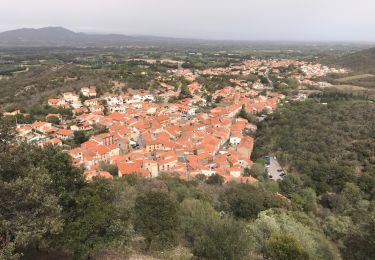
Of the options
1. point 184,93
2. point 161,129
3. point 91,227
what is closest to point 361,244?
point 91,227

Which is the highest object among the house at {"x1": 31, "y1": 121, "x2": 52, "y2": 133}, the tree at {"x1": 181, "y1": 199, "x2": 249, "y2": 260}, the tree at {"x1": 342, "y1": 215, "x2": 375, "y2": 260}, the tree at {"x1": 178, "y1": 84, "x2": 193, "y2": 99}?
the tree at {"x1": 181, "y1": 199, "x2": 249, "y2": 260}

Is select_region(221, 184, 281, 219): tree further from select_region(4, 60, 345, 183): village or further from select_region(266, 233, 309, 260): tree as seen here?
select_region(266, 233, 309, 260): tree

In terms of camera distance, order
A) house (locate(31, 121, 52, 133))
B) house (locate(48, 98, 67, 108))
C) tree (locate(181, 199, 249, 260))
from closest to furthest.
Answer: tree (locate(181, 199, 249, 260)) → house (locate(31, 121, 52, 133)) → house (locate(48, 98, 67, 108))

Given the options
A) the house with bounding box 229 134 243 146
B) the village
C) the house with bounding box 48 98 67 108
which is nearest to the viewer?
the village

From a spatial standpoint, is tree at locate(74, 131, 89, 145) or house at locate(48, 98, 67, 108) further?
house at locate(48, 98, 67, 108)

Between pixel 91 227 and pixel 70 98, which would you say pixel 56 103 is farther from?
pixel 91 227

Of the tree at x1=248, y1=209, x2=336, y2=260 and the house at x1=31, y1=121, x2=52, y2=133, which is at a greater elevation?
the tree at x1=248, y1=209, x2=336, y2=260

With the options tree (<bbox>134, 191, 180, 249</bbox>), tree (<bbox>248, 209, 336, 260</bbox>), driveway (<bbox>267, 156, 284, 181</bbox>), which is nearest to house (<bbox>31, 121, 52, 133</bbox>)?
driveway (<bbox>267, 156, 284, 181</bbox>)

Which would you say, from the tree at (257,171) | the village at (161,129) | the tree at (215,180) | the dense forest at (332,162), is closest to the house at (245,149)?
the village at (161,129)
